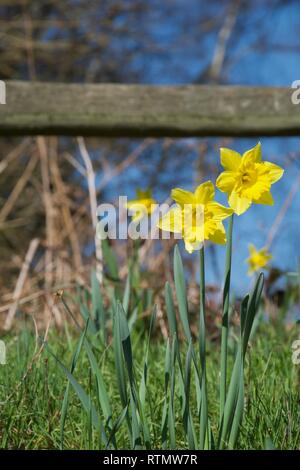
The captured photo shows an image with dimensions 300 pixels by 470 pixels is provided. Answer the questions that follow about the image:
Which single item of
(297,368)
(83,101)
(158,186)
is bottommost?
(297,368)

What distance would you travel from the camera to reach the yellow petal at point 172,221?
1051 millimetres

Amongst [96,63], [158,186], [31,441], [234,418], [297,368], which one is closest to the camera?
[234,418]

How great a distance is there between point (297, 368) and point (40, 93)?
127 cm

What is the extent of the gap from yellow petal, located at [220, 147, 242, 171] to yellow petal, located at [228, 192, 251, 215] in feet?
0.13

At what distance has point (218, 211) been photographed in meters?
1.06

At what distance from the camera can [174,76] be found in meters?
7.81

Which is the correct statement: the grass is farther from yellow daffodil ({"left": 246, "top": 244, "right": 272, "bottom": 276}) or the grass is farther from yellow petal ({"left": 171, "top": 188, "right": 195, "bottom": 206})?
yellow daffodil ({"left": 246, "top": 244, "right": 272, "bottom": 276})

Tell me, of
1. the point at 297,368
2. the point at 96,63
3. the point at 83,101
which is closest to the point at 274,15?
the point at 96,63

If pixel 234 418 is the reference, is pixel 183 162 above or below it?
above

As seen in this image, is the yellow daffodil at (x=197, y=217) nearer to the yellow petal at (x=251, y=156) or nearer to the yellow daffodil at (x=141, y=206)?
the yellow petal at (x=251, y=156)

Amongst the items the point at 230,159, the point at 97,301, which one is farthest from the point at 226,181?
the point at 97,301

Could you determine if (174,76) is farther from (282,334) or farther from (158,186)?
(282,334)

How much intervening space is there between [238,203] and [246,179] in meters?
0.04

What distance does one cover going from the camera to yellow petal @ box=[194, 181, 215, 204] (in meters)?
1.06
